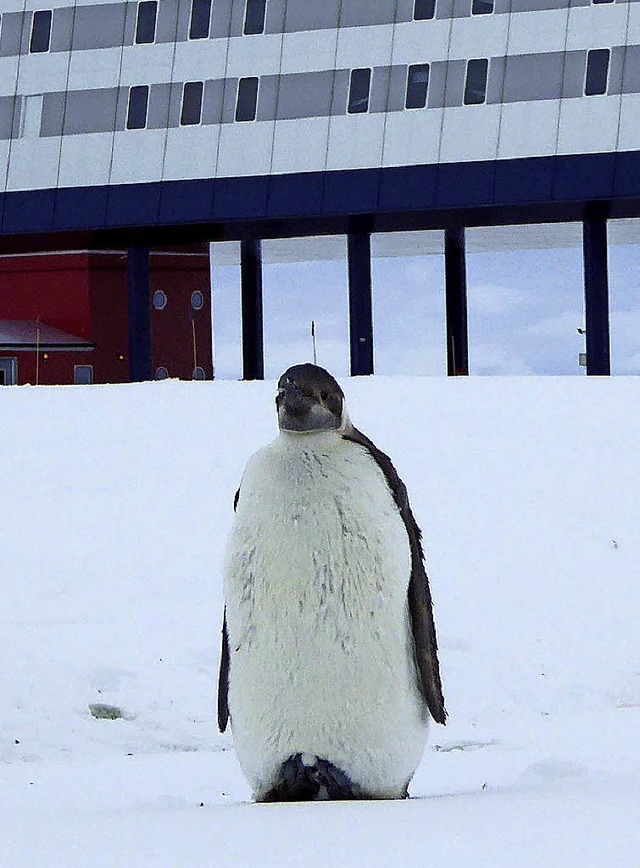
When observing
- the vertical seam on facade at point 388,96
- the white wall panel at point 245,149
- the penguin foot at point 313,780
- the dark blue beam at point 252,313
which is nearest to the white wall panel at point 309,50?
the vertical seam on facade at point 388,96

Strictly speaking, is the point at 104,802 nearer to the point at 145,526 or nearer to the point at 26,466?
the point at 145,526

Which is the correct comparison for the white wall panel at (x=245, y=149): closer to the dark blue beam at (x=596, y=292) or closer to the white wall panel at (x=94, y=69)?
the white wall panel at (x=94, y=69)

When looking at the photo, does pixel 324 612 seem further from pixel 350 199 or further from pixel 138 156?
pixel 138 156

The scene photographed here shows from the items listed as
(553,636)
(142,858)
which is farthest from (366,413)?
(142,858)

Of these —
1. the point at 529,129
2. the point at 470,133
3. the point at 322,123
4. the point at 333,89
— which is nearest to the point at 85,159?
the point at 322,123

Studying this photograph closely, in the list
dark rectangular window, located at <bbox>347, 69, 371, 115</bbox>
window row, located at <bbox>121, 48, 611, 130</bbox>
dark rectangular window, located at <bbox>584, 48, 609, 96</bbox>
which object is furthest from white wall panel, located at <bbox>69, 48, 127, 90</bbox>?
dark rectangular window, located at <bbox>584, 48, 609, 96</bbox>

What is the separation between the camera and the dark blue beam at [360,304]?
37.2m

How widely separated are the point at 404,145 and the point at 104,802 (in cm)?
2921

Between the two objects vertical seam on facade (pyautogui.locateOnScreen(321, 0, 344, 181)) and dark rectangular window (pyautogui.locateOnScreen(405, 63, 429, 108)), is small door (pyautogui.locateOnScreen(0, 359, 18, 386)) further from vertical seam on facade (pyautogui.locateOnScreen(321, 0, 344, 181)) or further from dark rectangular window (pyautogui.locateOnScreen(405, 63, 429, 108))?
dark rectangular window (pyautogui.locateOnScreen(405, 63, 429, 108))

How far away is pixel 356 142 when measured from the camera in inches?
1350

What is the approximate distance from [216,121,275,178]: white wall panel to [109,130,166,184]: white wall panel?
1.72m

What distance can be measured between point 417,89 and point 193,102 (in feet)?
18.9

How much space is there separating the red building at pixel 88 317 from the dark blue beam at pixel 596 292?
12.0 meters

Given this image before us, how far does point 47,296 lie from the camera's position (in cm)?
4147
